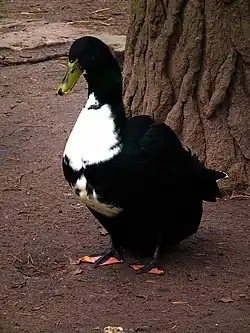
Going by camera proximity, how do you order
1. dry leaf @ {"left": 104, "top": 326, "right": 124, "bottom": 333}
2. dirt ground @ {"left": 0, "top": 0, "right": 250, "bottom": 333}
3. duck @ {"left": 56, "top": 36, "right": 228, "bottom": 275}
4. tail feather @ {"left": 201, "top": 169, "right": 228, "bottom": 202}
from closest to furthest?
dry leaf @ {"left": 104, "top": 326, "right": 124, "bottom": 333} → dirt ground @ {"left": 0, "top": 0, "right": 250, "bottom": 333} → duck @ {"left": 56, "top": 36, "right": 228, "bottom": 275} → tail feather @ {"left": 201, "top": 169, "right": 228, "bottom": 202}

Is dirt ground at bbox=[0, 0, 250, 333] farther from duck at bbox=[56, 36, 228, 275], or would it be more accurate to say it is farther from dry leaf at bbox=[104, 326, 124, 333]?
duck at bbox=[56, 36, 228, 275]

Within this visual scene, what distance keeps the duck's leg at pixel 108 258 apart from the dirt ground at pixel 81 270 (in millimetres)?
45

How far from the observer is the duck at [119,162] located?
429 cm

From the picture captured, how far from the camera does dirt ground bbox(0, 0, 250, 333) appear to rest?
164 inches

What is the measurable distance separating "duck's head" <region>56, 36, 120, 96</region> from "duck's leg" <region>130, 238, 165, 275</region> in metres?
0.99

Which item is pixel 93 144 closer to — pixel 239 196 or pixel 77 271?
pixel 77 271

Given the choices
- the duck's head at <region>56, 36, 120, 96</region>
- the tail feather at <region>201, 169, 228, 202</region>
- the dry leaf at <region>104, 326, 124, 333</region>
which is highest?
the duck's head at <region>56, 36, 120, 96</region>

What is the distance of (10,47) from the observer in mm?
8523

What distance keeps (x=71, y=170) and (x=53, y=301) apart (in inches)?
25.9

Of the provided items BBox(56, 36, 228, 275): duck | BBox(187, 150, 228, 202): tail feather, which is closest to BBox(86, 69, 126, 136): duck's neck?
BBox(56, 36, 228, 275): duck

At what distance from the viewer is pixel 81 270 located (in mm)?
4703

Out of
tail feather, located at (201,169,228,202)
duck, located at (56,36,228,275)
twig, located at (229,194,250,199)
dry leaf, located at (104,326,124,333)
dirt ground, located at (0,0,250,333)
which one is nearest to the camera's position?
dry leaf, located at (104,326,124,333)

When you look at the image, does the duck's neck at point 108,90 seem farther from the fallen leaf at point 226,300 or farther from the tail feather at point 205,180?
the fallen leaf at point 226,300

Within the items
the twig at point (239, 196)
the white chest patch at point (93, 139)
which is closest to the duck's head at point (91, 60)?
the white chest patch at point (93, 139)
